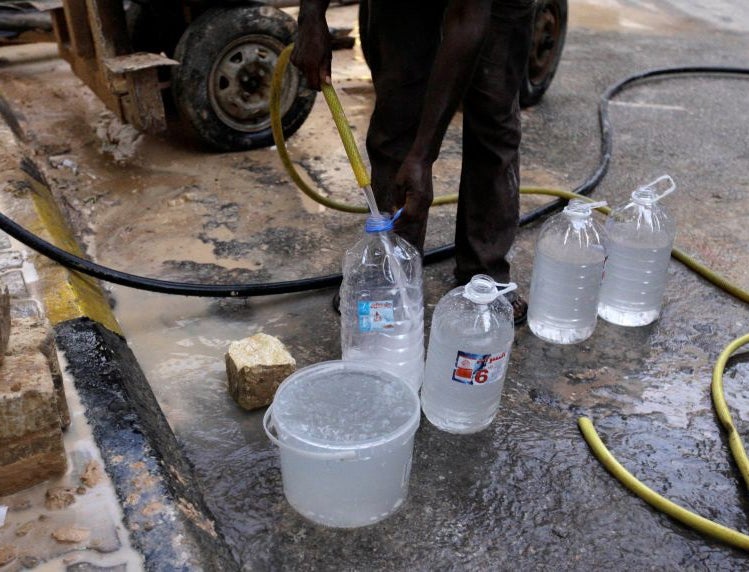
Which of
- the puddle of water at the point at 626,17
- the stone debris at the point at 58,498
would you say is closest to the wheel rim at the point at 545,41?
the puddle of water at the point at 626,17

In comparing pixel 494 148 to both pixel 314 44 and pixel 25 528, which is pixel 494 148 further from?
pixel 25 528

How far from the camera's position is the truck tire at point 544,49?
550 cm

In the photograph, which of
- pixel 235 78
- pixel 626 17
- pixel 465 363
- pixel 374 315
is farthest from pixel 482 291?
pixel 626 17

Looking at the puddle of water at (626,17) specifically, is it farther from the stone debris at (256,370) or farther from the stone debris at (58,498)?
the stone debris at (58,498)

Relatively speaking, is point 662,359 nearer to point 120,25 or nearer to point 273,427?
point 273,427

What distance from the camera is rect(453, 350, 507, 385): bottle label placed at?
92.7 inches

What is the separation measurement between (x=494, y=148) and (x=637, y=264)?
0.83m

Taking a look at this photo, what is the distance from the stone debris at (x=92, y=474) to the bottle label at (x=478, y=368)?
3.67ft

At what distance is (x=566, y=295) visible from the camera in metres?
2.97

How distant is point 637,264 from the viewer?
3107 millimetres

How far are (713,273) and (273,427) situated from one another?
2.28 meters

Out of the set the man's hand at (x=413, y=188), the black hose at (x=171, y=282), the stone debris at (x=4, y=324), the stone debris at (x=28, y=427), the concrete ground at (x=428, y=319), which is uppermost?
the man's hand at (x=413, y=188)

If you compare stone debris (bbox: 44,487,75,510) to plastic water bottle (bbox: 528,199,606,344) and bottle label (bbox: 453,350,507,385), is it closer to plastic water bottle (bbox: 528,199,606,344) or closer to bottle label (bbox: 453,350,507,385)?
bottle label (bbox: 453,350,507,385)

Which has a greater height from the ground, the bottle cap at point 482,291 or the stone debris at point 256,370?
the bottle cap at point 482,291
